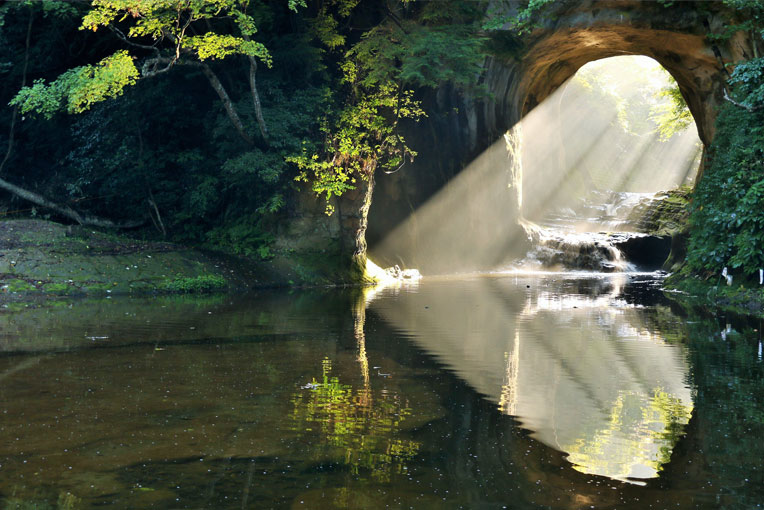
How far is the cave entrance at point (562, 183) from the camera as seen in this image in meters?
36.2

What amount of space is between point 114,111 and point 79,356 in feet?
58.9

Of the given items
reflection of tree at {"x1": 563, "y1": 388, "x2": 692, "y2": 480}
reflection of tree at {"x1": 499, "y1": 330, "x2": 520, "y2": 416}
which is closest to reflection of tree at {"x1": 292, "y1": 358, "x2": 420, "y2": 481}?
reflection of tree at {"x1": 499, "y1": 330, "x2": 520, "y2": 416}

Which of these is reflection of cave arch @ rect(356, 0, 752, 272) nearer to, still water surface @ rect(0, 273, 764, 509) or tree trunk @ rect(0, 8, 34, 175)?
tree trunk @ rect(0, 8, 34, 175)

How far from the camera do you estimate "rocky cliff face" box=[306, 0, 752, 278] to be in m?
25.2

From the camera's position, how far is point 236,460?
5.32 m

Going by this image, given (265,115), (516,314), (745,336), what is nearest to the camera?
(745,336)

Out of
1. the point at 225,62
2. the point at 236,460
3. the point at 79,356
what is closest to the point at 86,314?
the point at 79,356

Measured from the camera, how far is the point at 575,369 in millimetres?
9125

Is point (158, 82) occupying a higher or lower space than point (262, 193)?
higher

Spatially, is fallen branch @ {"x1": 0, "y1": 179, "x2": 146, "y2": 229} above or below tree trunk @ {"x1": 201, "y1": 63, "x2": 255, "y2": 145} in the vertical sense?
below

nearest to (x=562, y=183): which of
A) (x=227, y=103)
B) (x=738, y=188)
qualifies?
(x=227, y=103)

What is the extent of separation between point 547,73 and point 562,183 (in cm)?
2369

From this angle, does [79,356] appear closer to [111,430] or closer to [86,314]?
[111,430]

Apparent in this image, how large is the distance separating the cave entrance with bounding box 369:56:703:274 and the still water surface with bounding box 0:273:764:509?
64.4ft
